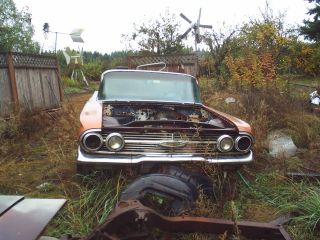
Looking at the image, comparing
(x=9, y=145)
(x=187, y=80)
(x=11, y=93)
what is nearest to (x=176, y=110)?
(x=187, y=80)

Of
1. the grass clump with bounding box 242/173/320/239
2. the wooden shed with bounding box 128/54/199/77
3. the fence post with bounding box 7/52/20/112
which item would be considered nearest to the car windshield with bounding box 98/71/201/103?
the grass clump with bounding box 242/173/320/239

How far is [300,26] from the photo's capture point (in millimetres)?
24656

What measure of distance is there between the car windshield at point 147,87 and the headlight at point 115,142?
4.43 ft

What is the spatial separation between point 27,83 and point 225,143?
6.46 m

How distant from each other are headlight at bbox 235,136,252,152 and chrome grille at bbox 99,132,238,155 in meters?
0.37

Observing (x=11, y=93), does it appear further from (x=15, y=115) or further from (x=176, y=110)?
(x=176, y=110)

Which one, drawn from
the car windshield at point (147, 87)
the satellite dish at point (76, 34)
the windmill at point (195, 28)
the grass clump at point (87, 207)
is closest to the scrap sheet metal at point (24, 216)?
the grass clump at point (87, 207)

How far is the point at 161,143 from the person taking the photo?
4.28 m

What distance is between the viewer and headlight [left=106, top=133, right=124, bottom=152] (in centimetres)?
420

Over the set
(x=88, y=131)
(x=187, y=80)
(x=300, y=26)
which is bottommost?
(x=88, y=131)

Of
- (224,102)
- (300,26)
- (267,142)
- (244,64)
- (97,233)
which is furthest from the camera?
(300,26)

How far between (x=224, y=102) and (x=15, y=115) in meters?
4.66

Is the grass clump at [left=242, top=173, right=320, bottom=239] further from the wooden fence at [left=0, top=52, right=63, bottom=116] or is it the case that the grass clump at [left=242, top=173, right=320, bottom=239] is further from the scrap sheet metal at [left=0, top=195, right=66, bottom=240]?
the wooden fence at [left=0, top=52, right=63, bottom=116]

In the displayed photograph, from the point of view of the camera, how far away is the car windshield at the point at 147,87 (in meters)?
5.68
